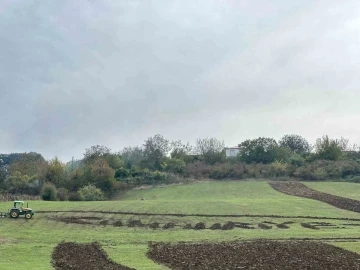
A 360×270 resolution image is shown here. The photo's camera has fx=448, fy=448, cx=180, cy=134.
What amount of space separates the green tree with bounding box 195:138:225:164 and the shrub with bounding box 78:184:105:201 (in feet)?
153

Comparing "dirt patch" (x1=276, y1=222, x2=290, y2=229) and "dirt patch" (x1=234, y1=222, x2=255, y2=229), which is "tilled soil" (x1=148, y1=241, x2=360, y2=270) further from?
"dirt patch" (x1=276, y1=222, x2=290, y2=229)

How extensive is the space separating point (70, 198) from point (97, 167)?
43.2 feet

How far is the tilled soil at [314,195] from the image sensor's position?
5950 cm

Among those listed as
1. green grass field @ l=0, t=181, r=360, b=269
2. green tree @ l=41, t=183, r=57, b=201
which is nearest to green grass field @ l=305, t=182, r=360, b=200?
green grass field @ l=0, t=181, r=360, b=269

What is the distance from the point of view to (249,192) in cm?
7856

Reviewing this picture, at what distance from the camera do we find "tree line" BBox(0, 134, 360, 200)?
85.6 metres

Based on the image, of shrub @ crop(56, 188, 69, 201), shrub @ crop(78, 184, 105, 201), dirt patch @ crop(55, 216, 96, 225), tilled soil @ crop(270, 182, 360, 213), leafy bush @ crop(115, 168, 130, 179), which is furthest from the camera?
leafy bush @ crop(115, 168, 130, 179)

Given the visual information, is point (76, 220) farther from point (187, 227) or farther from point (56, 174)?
point (56, 174)

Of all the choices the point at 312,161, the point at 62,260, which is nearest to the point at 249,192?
the point at 312,161

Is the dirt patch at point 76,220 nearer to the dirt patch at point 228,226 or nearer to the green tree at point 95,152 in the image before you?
the dirt patch at point 228,226

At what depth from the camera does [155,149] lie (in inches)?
5044

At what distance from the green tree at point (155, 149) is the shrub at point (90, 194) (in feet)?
136

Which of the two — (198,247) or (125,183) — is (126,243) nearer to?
(198,247)

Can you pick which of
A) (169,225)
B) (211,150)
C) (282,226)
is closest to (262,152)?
(211,150)
